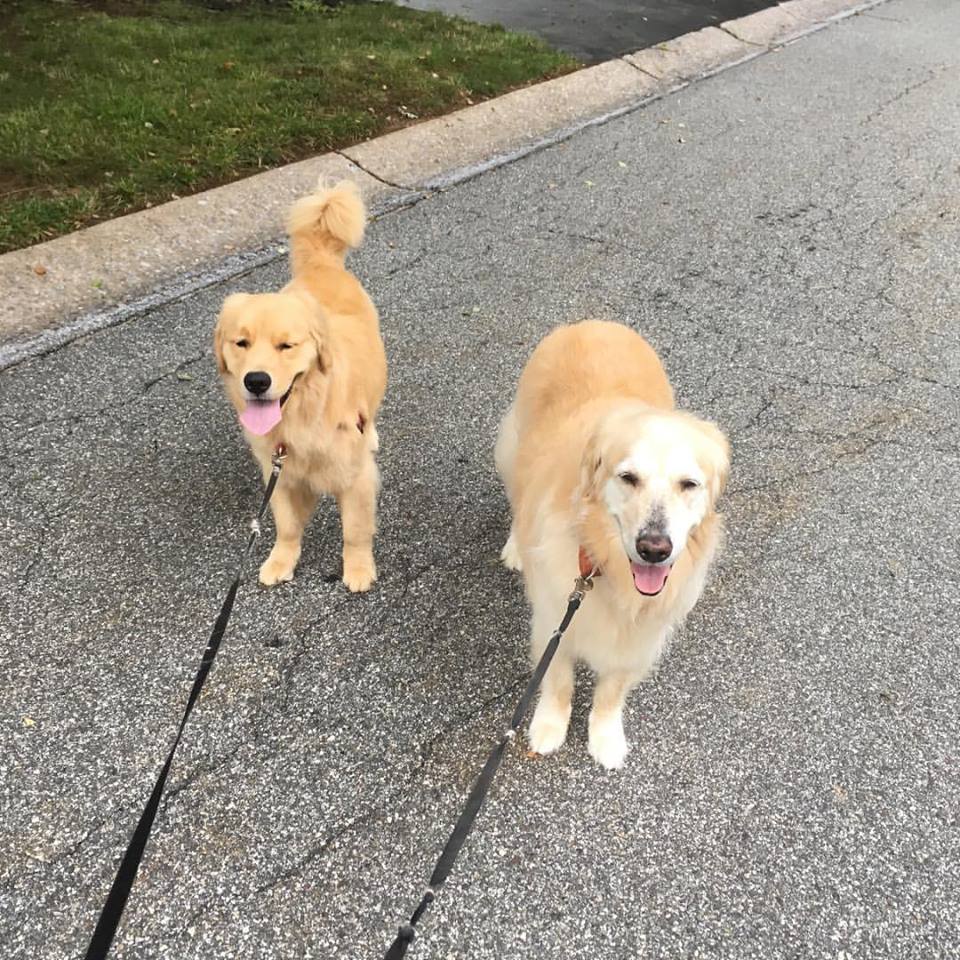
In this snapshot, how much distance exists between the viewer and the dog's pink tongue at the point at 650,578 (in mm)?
1774

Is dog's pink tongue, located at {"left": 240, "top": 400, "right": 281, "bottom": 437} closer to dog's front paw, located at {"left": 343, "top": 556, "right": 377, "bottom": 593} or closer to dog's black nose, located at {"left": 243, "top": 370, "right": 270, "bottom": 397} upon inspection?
dog's black nose, located at {"left": 243, "top": 370, "right": 270, "bottom": 397}

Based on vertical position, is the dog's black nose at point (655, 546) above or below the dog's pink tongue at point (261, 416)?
above

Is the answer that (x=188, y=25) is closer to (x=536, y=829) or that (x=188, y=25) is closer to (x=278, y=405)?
(x=278, y=405)

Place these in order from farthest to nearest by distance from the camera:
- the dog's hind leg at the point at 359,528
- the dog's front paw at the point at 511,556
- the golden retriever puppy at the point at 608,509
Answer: the dog's front paw at the point at 511,556 < the dog's hind leg at the point at 359,528 < the golden retriever puppy at the point at 608,509

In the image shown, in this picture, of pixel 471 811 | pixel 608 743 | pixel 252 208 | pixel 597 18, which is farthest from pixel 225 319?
pixel 597 18

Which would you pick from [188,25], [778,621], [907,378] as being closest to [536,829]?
[778,621]

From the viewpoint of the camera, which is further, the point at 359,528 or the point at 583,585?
the point at 359,528

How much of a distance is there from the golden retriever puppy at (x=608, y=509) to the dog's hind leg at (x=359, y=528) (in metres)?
0.55

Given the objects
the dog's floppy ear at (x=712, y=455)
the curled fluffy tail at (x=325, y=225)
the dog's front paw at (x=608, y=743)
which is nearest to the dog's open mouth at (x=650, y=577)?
the dog's floppy ear at (x=712, y=455)

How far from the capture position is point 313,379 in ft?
8.04

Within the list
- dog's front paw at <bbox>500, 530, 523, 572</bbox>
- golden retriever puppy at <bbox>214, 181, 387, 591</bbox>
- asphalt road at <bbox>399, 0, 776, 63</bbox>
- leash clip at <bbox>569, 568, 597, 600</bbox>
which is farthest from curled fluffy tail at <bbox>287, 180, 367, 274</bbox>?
asphalt road at <bbox>399, 0, 776, 63</bbox>

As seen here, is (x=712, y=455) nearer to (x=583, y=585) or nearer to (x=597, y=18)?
(x=583, y=585)

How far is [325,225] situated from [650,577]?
7.32ft

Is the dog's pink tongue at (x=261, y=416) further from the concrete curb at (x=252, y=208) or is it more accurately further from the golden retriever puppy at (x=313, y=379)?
the concrete curb at (x=252, y=208)
